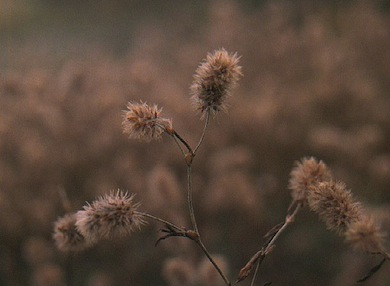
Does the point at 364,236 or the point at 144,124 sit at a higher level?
the point at 144,124

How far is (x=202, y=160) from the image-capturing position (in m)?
2.22

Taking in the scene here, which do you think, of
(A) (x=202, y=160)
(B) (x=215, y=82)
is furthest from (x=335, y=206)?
(A) (x=202, y=160)

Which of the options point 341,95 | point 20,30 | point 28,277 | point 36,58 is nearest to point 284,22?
point 341,95

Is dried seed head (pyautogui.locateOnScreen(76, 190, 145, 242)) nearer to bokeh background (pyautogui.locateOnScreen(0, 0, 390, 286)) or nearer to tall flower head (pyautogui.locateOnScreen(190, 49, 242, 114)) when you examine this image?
tall flower head (pyautogui.locateOnScreen(190, 49, 242, 114))

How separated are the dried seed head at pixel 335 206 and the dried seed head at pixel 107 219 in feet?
1.16

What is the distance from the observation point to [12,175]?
210cm

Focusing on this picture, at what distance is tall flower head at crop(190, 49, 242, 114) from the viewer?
1026 millimetres

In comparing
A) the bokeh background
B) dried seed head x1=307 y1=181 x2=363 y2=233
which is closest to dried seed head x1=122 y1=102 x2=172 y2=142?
dried seed head x1=307 y1=181 x2=363 y2=233

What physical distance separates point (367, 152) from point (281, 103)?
447 millimetres

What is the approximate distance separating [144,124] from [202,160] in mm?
1223

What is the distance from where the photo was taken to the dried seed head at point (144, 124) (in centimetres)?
101

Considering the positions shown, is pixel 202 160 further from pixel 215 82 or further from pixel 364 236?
pixel 364 236

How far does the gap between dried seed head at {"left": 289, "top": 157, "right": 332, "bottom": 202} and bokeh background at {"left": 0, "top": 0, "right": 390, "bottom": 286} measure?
58 cm

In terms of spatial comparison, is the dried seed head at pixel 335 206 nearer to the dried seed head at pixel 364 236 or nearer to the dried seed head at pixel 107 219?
the dried seed head at pixel 364 236
